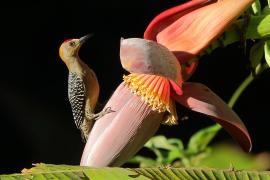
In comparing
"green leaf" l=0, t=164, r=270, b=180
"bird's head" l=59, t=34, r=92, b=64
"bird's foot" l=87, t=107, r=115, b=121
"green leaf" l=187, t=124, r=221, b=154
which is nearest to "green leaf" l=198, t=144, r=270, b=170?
"green leaf" l=187, t=124, r=221, b=154

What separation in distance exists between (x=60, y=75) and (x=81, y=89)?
1959mm

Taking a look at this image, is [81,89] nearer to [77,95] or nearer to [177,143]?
[77,95]

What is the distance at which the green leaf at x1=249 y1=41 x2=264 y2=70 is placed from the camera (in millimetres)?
1004

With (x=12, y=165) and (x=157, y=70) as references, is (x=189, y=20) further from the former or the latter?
(x=12, y=165)

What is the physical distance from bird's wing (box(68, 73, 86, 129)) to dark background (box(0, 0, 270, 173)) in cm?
179

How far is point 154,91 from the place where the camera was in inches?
38.0

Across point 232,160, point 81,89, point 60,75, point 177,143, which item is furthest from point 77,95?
point 60,75

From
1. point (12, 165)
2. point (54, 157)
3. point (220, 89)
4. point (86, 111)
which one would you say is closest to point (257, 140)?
point (220, 89)

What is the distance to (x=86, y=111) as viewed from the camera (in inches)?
41.4

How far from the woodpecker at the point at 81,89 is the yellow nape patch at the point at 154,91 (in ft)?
0.27

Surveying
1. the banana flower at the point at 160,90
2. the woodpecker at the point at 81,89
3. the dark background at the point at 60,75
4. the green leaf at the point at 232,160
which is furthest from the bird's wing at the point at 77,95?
the dark background at the point at 60,75

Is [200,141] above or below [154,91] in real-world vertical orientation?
below

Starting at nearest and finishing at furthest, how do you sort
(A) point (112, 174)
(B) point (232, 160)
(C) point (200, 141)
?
(A) point (112, 174), (B) point (232, 160), (C) point (200, 141)

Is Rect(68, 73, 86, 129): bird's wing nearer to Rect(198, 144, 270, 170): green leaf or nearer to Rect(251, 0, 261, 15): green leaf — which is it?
Rect(251, 0, 261, 15): green leaf
